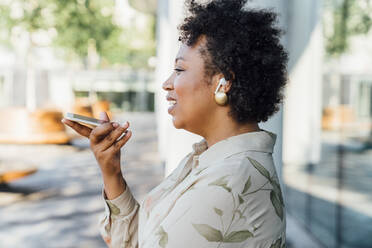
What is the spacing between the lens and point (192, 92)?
4.63ft

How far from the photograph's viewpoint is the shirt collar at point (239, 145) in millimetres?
1311

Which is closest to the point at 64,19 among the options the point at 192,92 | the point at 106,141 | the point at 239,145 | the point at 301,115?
the point at 301,115

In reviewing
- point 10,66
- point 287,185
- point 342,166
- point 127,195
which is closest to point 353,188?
point 342,166

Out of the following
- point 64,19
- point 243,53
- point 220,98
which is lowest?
point 220,98

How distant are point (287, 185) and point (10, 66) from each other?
70.2 feet

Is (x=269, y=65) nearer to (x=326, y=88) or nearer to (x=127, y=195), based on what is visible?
(x=127, y=195)

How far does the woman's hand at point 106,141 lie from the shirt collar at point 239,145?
0.28 meters

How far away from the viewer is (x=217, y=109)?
1.41 metres

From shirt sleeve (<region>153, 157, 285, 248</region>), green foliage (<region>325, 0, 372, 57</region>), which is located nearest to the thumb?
shirt sleeve (<region>153, 157, 285, 248</region>)

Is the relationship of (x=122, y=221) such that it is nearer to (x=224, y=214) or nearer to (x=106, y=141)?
(x=106, y=141)

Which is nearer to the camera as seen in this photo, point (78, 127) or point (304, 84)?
point (78, 127)

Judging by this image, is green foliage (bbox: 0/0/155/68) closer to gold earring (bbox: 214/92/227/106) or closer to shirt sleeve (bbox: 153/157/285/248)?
gold earring (bbox: 214/92/227/106)

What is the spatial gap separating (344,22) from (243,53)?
4386 mm

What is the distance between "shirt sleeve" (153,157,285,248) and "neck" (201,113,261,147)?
20cm
